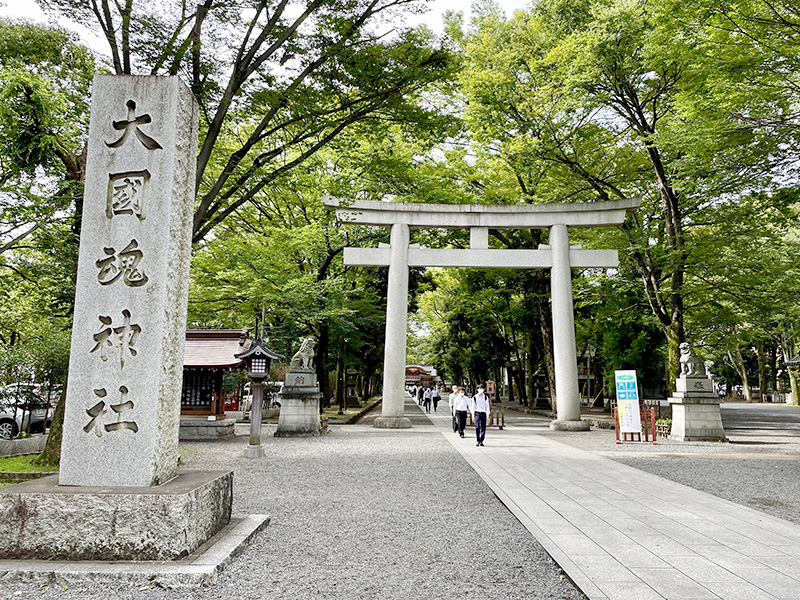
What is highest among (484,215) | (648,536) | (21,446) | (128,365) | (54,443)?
(484,215)

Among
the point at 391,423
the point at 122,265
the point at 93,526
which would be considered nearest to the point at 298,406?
the point at 391,423

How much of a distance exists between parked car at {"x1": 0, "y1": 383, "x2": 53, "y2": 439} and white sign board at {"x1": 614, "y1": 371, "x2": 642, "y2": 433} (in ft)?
46.6

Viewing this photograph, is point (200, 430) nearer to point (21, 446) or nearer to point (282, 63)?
point (21, 446)

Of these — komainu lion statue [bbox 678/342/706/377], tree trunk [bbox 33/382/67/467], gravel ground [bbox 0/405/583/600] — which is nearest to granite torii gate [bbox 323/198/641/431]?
komainu lion statue [bbox 678/342/706/377]

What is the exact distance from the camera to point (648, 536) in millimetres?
5113

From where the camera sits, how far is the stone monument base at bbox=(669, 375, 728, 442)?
557 inches

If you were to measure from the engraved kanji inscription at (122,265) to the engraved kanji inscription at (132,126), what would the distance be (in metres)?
0.93

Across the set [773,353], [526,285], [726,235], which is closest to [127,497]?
[726,235]

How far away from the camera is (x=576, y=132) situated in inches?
655

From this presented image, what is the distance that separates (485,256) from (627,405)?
20.7ft

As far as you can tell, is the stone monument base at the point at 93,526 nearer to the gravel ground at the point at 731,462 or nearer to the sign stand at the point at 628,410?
the gravel ground at the point at 731,462

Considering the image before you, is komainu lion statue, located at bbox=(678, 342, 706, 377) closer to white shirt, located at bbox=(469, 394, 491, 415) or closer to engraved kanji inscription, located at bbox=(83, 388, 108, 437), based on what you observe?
white shirt, located at bbox=(469, 394, 491, 415)

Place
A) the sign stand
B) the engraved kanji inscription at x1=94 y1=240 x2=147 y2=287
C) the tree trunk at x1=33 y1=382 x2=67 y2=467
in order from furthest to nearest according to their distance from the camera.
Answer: the sign stand → the tree trunk at x1=33 y1=382 x2=67 y2=467 → the engraved kanji inscription at x1=94 y1=240 x2=147 y2=287

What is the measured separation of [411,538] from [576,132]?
14737mm
